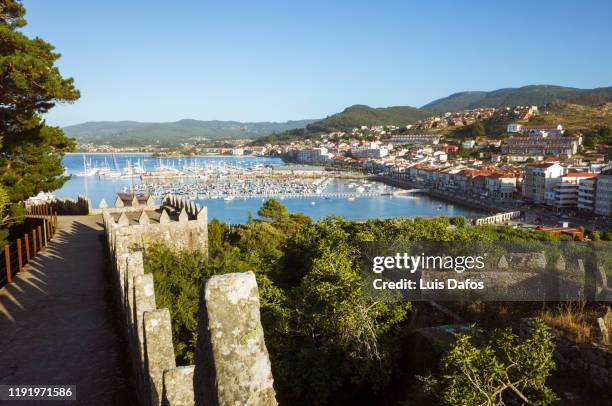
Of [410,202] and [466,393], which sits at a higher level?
[466,393]

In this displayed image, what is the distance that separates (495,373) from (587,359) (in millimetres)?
2245

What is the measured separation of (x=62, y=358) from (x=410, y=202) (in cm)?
6722

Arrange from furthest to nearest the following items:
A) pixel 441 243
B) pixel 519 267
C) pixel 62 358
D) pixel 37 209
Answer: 1. pixel 37 209
2. pixel 441 243
3. pixel 519 267
4. pixel 62 358

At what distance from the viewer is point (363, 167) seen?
384ft

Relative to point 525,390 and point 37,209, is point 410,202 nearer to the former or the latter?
point 37,209

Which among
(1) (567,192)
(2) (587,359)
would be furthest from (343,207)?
(2) (587,359)

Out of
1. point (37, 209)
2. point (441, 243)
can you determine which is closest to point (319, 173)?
point (37, 209)

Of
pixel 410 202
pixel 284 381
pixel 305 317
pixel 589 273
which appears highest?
pixel 589 273

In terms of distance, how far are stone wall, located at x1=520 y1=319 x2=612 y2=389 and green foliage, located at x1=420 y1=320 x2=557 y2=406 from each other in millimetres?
762

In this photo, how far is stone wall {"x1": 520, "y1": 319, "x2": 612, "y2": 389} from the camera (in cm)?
502

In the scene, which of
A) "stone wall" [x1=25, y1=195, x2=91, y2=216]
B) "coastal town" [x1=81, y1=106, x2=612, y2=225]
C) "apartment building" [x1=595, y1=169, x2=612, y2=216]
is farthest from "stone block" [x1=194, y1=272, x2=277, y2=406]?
"apartment building" [x1=595, y1=169, x2=612, y2=216]

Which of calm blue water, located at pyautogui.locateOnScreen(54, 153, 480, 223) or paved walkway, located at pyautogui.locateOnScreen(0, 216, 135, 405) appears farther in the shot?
calm blue water, located at pyautogui.locateOnScreen(54, 153, 480, 223)

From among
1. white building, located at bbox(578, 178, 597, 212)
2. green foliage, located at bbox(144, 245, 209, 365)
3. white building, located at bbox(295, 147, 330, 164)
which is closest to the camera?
green foliage, located at bbox(144, 245, 209, 365)

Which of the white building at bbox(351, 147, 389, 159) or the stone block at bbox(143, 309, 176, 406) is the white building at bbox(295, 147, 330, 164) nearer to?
the white building at bbox(351, 147, 389, 159)
